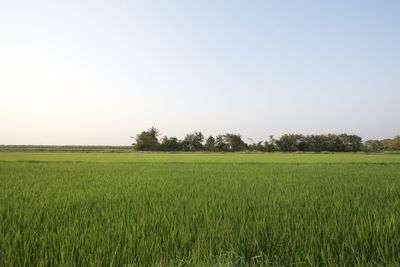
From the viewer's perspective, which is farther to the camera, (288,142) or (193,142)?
(193,142)

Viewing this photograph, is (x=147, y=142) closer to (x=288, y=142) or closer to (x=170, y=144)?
(x=170, y=144)

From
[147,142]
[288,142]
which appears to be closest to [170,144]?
[147,142]

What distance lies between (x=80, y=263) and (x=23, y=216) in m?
1.94

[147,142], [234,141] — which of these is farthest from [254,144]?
[147,142]

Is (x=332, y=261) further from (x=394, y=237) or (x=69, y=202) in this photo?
(x=69, y=202)

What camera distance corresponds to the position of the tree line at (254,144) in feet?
217

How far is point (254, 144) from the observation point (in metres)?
73.9

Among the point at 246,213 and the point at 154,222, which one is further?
the point at 246,213

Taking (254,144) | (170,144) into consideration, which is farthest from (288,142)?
(170,144)

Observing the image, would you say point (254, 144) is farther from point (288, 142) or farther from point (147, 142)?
point (147, 142)

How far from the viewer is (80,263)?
2268 mm

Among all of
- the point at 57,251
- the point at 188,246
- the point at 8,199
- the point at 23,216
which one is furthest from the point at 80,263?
the point at 8,199

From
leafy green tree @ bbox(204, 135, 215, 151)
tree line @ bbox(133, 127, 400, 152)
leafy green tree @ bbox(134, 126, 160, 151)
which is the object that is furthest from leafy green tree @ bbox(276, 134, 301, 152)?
leafy green tree @ bbox(134, 126, 160, 151)

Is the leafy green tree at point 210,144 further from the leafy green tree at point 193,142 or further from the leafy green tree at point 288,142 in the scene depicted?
the leafy green tree at point 288,142
